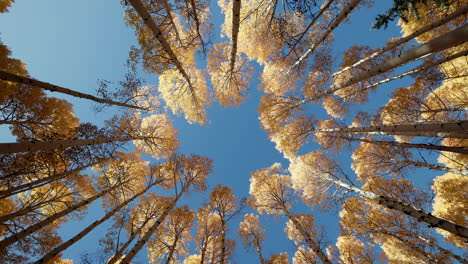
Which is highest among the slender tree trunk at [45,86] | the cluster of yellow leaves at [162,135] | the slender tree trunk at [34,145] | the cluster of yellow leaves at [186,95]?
the cluster of yellow leaves at [186,95]

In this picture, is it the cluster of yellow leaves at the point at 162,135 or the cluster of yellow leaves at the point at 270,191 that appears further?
the cluster of yellow leaves at the point at 270,191

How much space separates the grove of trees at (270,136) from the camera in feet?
20.0

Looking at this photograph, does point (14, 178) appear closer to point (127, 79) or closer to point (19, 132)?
point (19, 132)

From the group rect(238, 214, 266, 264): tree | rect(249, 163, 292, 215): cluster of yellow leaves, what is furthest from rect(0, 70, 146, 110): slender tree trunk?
rect(238, 214, 266, 264): tree

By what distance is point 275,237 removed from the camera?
21094mm

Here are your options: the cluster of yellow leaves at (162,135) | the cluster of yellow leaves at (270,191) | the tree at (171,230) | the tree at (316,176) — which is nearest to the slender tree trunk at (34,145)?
the cluster of yellow leaves at (162,135)

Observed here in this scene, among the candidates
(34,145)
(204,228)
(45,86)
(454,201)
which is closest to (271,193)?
(204,228)

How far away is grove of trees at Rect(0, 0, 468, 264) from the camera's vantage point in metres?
6.10

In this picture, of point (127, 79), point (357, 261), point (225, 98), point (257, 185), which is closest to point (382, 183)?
point (357, 261)

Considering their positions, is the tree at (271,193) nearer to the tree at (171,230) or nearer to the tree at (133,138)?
the tree at (171,230)

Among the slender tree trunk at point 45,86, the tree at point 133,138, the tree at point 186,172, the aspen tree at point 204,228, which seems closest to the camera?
the tree at point 133,138

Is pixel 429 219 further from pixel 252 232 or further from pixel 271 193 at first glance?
pixel 252 232

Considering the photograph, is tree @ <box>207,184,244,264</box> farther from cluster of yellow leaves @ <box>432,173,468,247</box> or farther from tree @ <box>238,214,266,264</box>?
cluster of yellow leaves @ <box>432,173,468,247</box>

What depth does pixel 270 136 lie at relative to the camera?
12.4m
